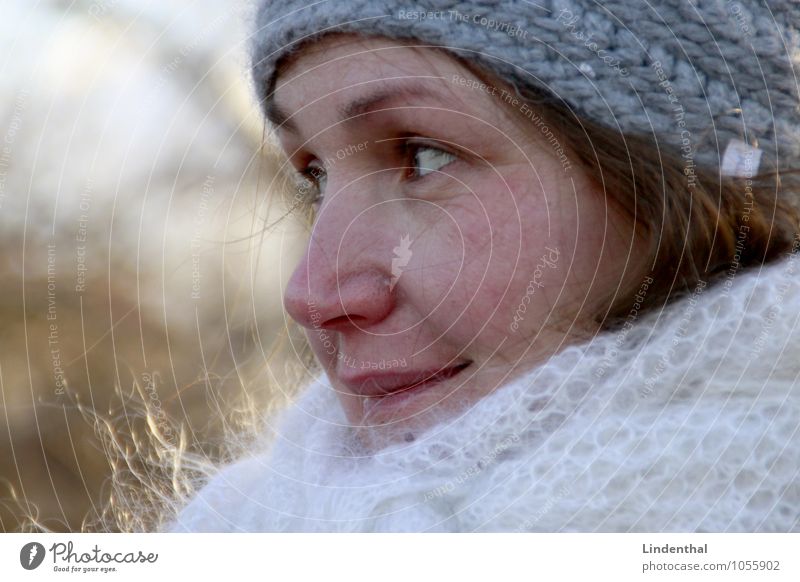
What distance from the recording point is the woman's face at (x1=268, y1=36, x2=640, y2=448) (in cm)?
64

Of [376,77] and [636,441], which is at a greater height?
[376,77]

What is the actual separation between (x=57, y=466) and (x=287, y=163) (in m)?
0.70

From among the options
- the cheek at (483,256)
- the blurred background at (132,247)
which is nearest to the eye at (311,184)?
the blurred background at (132,247)

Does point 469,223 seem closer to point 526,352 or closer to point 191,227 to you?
point 526,352

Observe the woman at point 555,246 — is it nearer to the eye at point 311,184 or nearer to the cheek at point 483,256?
the cheek at point 483,256

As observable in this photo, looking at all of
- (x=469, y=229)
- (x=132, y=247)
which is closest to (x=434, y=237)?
(x=469, y=229)

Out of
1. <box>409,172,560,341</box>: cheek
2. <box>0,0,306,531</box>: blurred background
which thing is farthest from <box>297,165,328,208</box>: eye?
<box>409,172,560,341</box>: cheek

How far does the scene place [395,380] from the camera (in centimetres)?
69

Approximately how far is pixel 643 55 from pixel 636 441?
270 mm

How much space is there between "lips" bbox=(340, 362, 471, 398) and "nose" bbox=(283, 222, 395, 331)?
0.04m

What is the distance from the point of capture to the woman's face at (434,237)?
64cm

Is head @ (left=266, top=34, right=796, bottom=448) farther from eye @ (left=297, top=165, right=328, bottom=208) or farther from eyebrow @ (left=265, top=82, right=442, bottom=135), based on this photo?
eye @ (left=297, top=165, right=328, bottom=208)

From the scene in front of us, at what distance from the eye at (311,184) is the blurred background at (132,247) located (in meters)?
0.06

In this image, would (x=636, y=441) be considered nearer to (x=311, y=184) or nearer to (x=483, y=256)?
(x=483, y=256)
